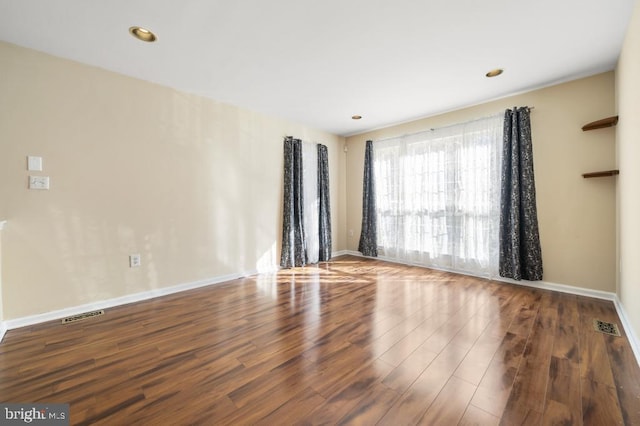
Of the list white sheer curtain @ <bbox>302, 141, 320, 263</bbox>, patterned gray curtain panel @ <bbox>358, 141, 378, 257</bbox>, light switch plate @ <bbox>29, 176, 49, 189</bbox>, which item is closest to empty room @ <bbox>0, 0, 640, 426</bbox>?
light switch plate @ <bbox>29, 176, 49, 189</bbox>

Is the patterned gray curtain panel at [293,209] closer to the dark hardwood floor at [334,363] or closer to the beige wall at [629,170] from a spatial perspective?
the dark hardwood floor at [334,363]

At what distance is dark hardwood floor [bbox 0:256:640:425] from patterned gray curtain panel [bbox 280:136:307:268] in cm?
149

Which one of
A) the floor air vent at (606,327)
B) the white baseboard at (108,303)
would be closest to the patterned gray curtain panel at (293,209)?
the white baseboard at (108,303)

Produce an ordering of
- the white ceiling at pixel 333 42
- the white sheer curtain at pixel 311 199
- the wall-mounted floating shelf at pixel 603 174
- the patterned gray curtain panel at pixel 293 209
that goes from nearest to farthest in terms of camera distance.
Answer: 1. the white ceiling at pixel 333 42
2. the wall-mounted floating shelf at pixel 603 174
3. the patterned gray curtain panel at pixel 293 209
4. the white sheer curtain at pixel 311 199

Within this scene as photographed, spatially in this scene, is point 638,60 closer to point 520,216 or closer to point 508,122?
point 508,122

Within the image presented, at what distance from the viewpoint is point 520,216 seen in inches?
132

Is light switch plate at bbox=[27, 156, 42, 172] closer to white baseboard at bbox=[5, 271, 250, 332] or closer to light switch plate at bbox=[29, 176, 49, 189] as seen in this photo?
light switch plate at bbox=[29, 176, 49, 189]

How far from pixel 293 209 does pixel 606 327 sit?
149 inches

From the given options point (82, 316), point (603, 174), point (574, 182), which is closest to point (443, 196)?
point (574, 182)

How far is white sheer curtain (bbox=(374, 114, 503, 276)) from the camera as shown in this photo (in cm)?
364

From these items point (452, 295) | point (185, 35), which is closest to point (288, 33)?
point (185, 35)

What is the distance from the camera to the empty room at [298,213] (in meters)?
1.55

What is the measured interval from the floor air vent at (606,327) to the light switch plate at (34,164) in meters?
5.08

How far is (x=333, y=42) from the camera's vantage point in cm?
232
